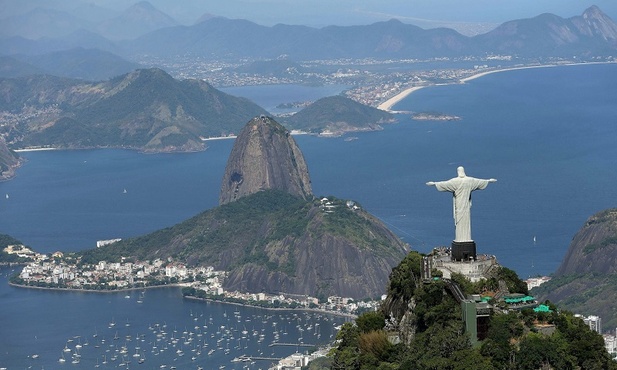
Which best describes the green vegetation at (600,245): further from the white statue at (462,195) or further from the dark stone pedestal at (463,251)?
the white statue at (462,195)

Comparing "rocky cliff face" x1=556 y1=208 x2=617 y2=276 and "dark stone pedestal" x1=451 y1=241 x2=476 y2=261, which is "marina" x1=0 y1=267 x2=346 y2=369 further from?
"dark stone pedestal" x1=451 y1=241 x2=476 y2=261

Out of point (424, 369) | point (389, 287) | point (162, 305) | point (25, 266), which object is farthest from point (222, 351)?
point (424, 369)

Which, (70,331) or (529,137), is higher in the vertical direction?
(529,137)

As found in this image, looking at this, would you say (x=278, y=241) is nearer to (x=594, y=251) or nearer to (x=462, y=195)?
(x=594, y=251)

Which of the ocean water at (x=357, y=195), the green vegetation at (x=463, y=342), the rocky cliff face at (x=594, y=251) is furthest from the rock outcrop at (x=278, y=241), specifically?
the green vegetation at (x=463, y=342)

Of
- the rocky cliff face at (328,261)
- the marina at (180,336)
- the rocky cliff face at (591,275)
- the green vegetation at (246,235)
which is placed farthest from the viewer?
the green vegetation at (246,235)

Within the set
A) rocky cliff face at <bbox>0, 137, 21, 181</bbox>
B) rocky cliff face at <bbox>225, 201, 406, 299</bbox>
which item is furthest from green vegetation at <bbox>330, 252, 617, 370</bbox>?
rocky cliff face at <bbox>0, 137, 21, 181</bbox>

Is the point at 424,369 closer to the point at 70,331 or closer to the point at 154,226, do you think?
the point at 70,331
